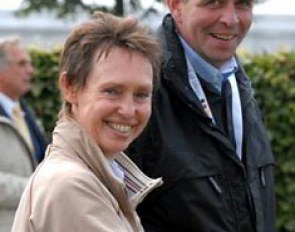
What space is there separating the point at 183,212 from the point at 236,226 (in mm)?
210

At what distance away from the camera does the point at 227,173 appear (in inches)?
140

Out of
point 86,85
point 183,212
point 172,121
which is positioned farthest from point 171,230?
point 86,85

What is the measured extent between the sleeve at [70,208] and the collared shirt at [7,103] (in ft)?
10.8

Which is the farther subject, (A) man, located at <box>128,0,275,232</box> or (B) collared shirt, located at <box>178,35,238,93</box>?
(B) collared shirt, located at <box>178,35,238,93</box>

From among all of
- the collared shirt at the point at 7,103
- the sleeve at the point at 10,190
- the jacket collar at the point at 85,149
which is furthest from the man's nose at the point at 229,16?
the collared shirt at the point at 7,103

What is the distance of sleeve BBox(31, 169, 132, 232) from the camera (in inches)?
97.0

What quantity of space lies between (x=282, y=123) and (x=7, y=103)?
2507 millimetres

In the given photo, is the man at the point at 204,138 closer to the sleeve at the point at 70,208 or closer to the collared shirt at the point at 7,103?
the sleeve at the point at 70,208

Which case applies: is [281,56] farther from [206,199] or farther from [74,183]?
[74,183]

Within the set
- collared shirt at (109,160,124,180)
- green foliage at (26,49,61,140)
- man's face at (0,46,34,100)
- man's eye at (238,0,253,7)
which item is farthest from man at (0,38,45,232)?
collared shirt at (109,160,124,180)

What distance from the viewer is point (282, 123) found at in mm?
7695

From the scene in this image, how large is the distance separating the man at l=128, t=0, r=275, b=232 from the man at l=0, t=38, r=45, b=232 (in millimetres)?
1669

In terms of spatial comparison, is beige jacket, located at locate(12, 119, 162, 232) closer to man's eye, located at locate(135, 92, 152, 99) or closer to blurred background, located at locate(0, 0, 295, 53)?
man's eye, located at locate(135, 92, 152, 99)

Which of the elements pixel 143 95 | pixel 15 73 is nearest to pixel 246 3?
pixel 143 95
